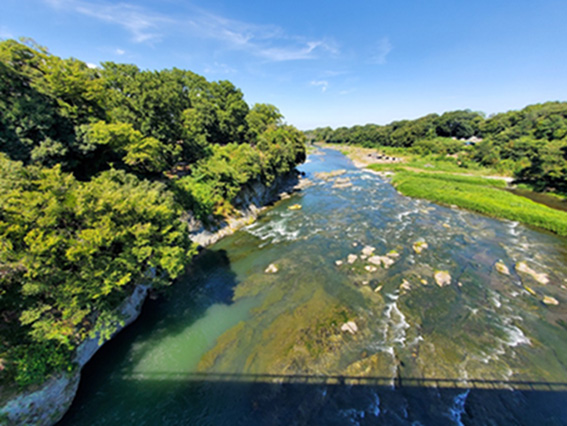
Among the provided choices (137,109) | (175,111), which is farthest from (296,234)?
(137,109)

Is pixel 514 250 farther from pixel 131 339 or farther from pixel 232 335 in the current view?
pixel 131 339

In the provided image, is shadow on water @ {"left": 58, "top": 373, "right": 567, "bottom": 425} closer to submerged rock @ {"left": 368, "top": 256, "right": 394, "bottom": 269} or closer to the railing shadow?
the railing shadow

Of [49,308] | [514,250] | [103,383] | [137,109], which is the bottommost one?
[103,383]

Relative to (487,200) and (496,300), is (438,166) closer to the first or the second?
(487,200)

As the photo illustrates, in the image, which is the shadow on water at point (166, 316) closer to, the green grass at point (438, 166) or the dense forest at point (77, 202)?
the dense forest at point (77, 202)

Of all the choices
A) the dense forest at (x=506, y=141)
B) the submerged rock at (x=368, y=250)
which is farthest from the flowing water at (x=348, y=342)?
the dense forest at (x=506, y=141)

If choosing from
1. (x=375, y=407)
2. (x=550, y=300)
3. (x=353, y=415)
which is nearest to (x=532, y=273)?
(x=550, y=300)

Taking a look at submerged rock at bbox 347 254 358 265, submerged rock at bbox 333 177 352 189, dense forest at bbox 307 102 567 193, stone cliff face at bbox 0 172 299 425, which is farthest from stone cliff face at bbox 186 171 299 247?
dense forest at bbox 307 102 567 193
